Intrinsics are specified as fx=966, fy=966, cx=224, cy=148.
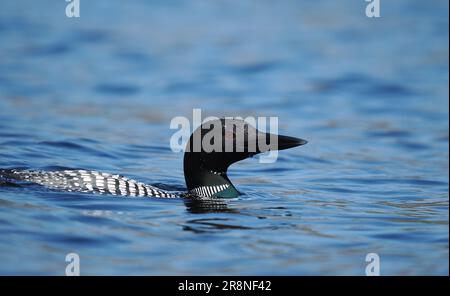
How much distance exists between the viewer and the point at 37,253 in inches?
232

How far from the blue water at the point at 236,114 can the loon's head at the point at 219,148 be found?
233mm

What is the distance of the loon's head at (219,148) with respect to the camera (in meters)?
7.25

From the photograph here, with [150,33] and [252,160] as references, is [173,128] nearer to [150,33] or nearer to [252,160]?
[252,160]

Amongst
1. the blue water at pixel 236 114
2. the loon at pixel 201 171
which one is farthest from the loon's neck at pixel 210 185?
the blue water at pixel 236 114

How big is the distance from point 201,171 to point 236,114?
5.02 m

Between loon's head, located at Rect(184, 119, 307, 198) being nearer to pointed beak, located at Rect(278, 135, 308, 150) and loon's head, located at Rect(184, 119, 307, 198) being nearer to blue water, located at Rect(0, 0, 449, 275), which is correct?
pointed beak, located at Rect(278, 135, 308, 150)

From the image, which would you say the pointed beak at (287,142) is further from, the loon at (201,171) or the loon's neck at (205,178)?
the loon's neck at (205,178)

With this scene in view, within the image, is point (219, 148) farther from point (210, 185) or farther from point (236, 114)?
point (236, 114)

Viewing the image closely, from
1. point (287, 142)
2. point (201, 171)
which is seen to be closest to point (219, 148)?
point (201, 171)

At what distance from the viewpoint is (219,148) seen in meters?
7.34

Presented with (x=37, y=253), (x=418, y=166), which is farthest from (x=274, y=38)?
(x=37, y=253)

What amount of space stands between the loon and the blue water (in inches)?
5.9

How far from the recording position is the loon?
7266 mm

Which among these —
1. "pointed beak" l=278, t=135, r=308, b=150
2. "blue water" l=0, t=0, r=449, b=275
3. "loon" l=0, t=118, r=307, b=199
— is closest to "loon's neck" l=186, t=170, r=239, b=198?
"loon" l=0, t=118, r=307, b=199
